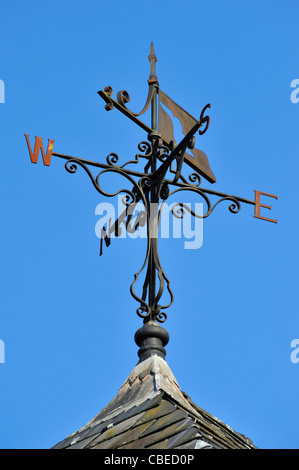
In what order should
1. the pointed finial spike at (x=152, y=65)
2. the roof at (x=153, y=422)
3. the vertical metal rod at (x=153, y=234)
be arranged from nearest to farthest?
the roof at (x=153, y=422) → the vertical metal rod at (x=153, y=234) → the pointed finial spike at (x=152, y=65)

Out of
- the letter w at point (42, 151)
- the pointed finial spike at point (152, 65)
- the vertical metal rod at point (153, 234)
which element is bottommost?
the vertical metal rod at point (153, 234)

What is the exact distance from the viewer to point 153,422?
4.85 metres

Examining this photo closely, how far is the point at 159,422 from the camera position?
15.8ft

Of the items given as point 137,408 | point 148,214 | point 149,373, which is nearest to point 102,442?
point 137,408

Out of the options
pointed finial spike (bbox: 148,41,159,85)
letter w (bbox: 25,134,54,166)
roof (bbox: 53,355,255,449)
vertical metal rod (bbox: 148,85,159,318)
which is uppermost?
pointed finial spike (bbox: 148,41,159,85)

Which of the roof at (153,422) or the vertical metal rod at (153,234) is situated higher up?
the vertical metal rod at (153,234)

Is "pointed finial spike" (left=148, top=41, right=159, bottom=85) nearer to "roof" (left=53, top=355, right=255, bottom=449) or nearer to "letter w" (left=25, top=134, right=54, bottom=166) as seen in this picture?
"letter w" (left=25, top=134, right=54, bottom=166)

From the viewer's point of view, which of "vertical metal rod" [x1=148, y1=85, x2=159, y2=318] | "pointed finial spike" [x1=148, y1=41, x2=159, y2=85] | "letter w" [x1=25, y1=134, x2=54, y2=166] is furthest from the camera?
"pointed finial spike" [x1=148, y1=41, x2=159, y2=85]

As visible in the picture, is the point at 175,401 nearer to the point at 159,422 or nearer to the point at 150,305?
the point at 159,422

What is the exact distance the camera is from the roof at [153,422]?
4602mm

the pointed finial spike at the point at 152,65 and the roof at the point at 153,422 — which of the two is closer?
the roof at the point at 153,422

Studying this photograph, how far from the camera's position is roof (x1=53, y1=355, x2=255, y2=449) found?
4602 millimetres

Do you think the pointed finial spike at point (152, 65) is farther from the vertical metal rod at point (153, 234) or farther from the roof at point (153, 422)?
the roof at point (153, 422)
